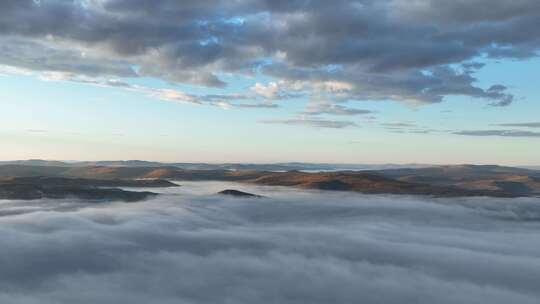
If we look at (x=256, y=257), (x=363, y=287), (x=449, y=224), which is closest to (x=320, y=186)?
(x=449, y=224)

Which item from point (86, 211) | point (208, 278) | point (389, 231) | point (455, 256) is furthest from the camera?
point (389, 231)

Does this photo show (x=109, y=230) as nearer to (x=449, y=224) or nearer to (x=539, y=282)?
(x=539, y=282)

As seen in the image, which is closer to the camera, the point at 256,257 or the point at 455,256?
the point at 256,257

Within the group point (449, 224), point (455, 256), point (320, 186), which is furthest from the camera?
point (320, 186)

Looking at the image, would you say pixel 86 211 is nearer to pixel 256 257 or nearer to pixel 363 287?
pixel 256 257

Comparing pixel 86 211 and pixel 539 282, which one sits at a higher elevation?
pixel 86 211

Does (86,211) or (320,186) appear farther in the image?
(320,186)

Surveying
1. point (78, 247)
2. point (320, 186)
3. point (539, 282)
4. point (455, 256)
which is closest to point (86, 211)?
point (78, 247)

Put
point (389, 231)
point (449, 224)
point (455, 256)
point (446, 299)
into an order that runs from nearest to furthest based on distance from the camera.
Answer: point (446, 299) → point (455, 256) → point (389, 231) → point (449, 224)

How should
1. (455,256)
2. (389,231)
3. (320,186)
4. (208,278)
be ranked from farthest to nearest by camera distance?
(320,186), (389,231), (455,256), (208,278)
